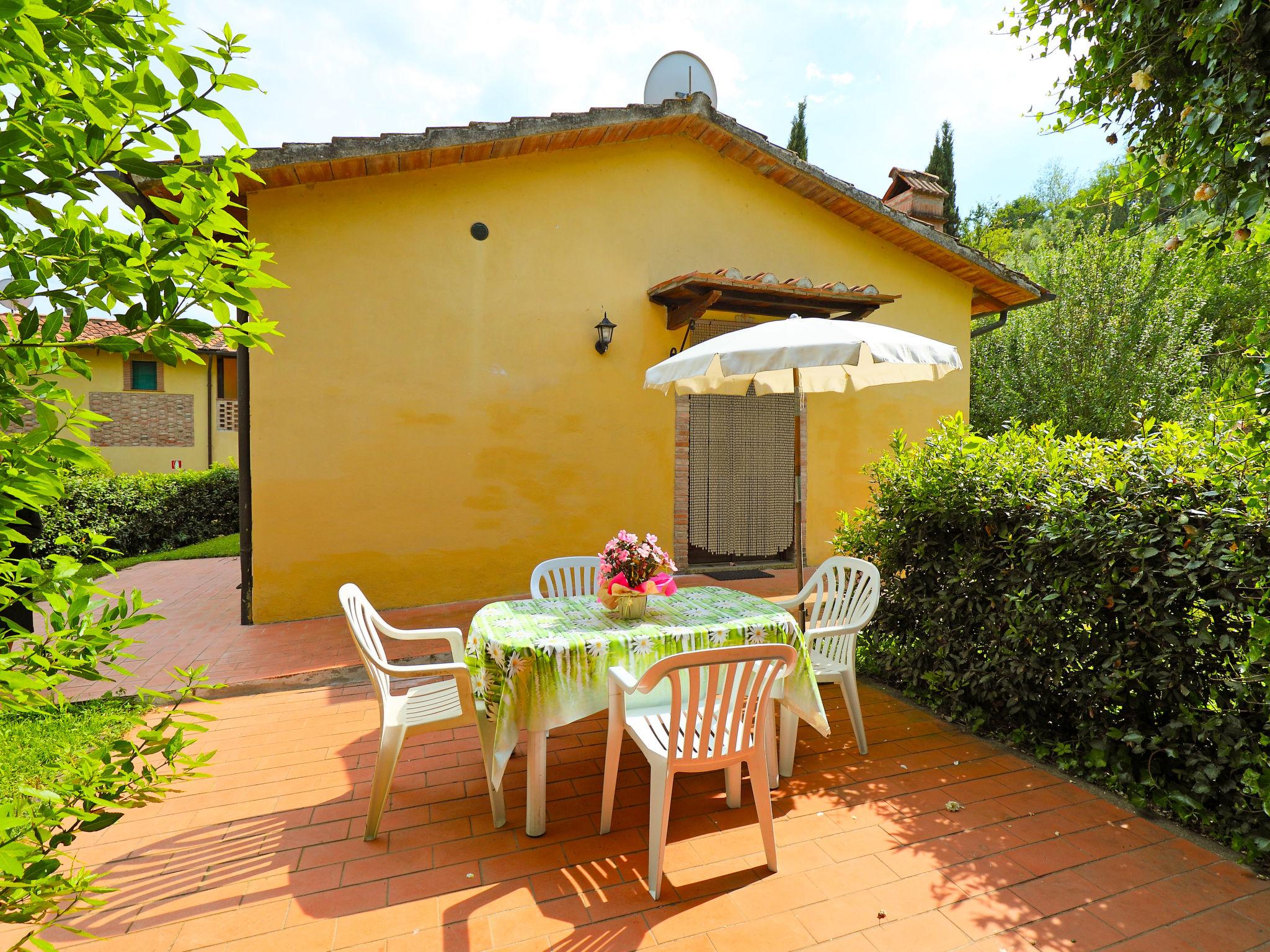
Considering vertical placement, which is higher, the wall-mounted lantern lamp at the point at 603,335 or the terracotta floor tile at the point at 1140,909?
the wall-mounted lantern lamp at the point at 603,335

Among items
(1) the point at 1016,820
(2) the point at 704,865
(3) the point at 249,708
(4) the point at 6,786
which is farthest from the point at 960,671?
(4) the point at 6,786

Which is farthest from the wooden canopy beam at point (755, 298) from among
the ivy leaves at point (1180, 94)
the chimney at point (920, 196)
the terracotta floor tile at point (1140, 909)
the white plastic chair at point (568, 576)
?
the terracotta floor tile at point (1140, 909)

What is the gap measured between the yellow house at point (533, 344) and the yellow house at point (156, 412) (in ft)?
43.8

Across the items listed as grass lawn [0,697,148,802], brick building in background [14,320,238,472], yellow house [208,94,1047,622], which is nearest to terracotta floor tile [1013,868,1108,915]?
grass lawn [0,697,148,802]

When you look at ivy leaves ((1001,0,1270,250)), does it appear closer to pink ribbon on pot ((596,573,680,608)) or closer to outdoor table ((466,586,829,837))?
outdoor table ((466,586,829,837))

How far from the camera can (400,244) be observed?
21.4ft

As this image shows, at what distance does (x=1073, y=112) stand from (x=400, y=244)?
224 inches

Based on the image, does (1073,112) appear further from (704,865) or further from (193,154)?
(704,865)

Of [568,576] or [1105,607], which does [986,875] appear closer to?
[1105,607]

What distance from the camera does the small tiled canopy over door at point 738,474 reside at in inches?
313

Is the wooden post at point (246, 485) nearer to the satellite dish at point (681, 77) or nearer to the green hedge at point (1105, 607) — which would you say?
the green hedge at point (1105, 607)

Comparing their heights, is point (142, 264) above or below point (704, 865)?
above

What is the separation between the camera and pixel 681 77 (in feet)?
29.8

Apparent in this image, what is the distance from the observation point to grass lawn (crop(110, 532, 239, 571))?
1009cm
